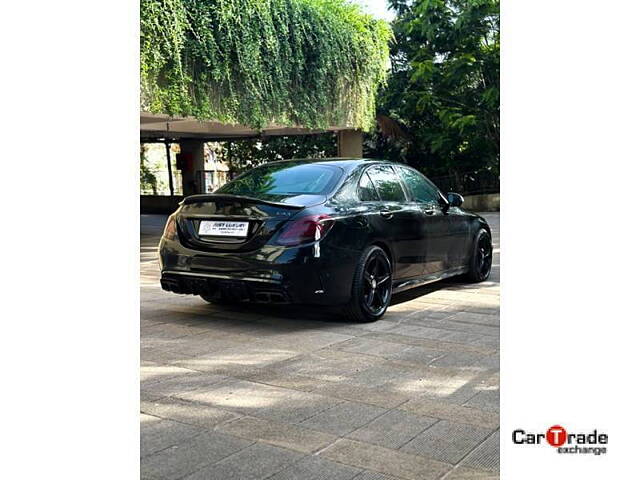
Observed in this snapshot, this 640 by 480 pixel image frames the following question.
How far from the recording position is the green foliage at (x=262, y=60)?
444 inches

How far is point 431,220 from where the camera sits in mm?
6762

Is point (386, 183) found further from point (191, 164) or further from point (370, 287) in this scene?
point (191, 164)

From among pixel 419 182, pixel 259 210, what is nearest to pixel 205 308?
pixel 259 210

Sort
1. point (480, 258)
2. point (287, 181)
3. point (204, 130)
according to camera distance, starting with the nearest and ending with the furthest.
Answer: point (287, 181) < point (480, 258) < point (204, 130)

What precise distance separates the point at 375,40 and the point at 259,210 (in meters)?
12.0

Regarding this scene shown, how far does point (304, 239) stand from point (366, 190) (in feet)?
3.55

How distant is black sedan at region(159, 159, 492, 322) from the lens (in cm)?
521

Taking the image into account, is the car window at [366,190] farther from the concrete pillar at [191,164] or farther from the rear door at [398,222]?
the concrete pillar at [191,164]

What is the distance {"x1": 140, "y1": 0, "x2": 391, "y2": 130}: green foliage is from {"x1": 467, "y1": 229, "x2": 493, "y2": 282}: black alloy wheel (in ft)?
20.0

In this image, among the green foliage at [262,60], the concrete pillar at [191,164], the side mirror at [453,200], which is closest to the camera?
the side mirror at [453,200]
